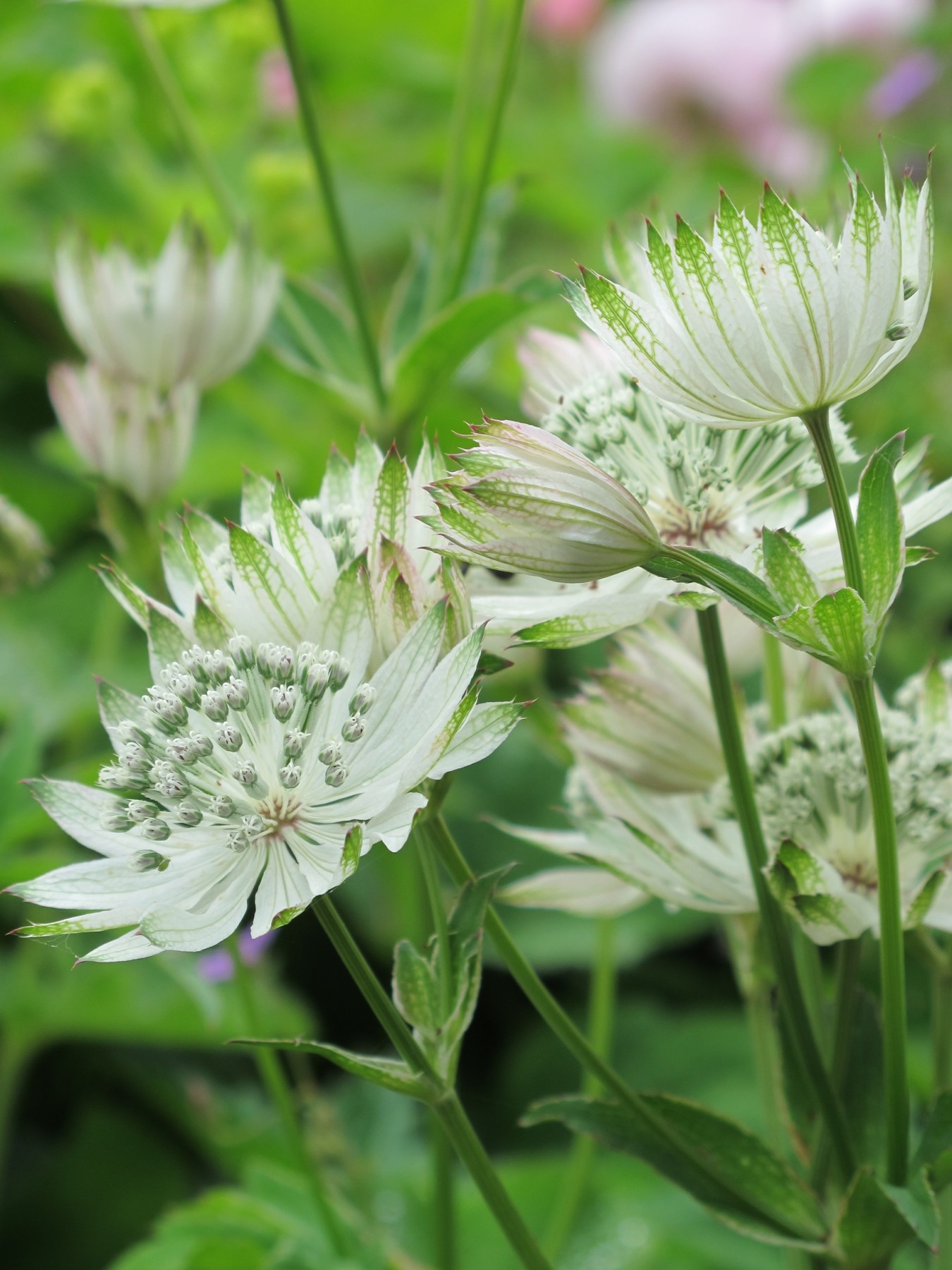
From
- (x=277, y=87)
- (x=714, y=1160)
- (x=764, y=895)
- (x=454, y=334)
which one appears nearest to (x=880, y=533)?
(x=764, y=895)

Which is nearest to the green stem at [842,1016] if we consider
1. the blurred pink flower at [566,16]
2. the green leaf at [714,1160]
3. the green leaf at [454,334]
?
the green leaf at [714,1160]

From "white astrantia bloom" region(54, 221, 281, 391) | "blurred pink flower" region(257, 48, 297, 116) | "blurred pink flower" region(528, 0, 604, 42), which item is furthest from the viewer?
"blurred pink flower" region(528, 0, 604, 42)

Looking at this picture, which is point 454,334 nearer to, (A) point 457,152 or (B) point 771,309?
(A) point 457,152

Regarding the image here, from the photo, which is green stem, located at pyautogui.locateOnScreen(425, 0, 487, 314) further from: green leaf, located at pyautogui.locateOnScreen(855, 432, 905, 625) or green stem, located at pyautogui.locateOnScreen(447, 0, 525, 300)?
green leaf, located at pyautogui.locateOnScreen(855, 432, 905, 625)

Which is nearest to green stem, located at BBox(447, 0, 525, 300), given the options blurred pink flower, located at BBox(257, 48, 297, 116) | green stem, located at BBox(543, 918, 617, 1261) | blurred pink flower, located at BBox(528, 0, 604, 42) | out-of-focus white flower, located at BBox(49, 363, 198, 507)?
out-of-focus white flower, located at BBox(49, 363, 198, 507)

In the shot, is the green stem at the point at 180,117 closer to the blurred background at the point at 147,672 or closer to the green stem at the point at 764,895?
the blurred background at the point at 147,672

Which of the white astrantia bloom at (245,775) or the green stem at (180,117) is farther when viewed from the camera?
Answer: the green stem at (180,117)

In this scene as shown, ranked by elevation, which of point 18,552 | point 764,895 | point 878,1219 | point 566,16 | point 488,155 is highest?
point 566,16
